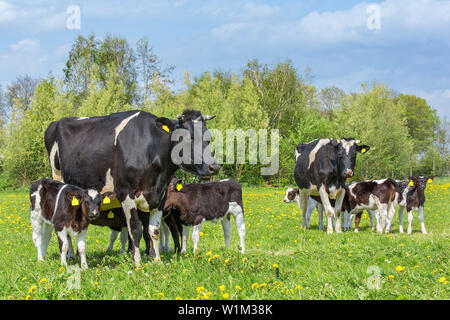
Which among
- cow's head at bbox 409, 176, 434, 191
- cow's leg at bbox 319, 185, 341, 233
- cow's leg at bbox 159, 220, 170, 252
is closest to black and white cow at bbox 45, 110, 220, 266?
cow's leg at bbox 159, 220, 170, 252

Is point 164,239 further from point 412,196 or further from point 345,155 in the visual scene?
point 412,196

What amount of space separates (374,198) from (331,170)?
5.59 ft

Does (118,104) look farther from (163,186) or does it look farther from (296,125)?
(163,186)

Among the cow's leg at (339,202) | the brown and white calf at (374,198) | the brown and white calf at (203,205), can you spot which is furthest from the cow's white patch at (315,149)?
the brown and white calf at (203,205)

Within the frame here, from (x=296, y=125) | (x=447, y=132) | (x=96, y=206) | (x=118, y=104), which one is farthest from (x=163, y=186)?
(x=447, y=132)

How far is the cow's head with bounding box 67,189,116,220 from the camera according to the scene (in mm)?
7720

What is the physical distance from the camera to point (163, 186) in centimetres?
765

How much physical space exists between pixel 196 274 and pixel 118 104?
35.6 metres

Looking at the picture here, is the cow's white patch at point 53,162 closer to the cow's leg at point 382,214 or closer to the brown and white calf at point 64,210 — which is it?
the brown and white calf at point 64,210

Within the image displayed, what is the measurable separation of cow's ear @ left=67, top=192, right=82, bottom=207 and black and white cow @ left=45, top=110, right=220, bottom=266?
32 centimetres

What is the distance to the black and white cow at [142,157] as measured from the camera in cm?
738

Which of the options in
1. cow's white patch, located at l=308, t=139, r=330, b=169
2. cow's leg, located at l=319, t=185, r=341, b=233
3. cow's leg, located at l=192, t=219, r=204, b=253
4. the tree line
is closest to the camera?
cow's leg, located at l=192, t=219, r=204, b=253

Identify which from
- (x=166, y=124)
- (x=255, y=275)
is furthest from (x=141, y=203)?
(x=255, y=275)

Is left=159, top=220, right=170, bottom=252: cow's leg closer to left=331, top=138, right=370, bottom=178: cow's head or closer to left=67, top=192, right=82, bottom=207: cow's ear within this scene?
left=67, top=192, right=82, bottom=207: cow's ear
